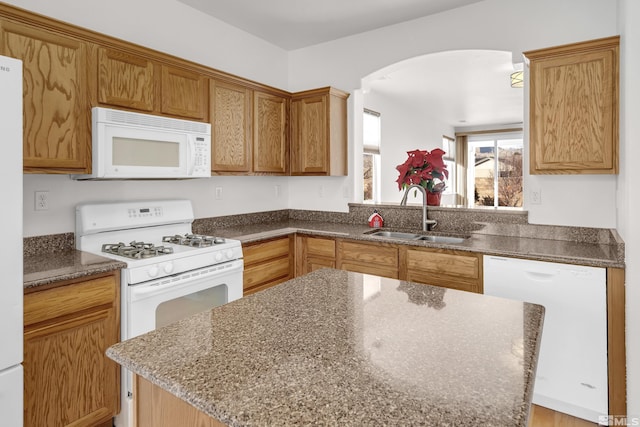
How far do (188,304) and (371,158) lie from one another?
3710mm

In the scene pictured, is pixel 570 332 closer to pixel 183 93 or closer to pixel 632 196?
pixel 632 196

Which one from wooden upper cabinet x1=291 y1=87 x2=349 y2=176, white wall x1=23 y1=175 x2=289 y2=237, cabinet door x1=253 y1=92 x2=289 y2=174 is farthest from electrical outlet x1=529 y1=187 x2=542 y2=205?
white wall x1=23 y1=175 x2=289 y2=237

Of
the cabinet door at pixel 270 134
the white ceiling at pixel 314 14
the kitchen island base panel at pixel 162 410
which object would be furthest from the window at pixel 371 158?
the kitchen island base panel at pixel 162 410

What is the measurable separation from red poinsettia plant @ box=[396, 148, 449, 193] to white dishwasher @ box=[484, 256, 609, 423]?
1.01m

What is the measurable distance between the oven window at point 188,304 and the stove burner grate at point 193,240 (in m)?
0.29

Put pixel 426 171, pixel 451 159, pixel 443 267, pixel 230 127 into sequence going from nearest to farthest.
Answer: pixel 443 267 < pixel 230 127 < pixel 426 171 < pixel 451 159

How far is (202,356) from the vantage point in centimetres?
89

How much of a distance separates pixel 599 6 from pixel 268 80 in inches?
105

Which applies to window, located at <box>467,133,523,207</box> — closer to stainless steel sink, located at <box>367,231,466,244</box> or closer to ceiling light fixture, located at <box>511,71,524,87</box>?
ceiling light fixture, located at <box>511,71,524,87</box>

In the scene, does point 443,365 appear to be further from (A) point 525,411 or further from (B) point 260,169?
(B) point 260,169

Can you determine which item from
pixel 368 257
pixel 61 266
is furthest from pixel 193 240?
pixel 368 257

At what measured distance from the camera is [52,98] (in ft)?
6.37

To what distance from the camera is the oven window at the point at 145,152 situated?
85.5 inches

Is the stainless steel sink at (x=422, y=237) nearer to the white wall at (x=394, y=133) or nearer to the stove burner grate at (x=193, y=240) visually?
the stove burner grate at (x=193, y=240)
